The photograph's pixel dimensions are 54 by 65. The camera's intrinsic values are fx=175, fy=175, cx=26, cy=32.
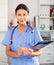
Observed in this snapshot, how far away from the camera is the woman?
58.9 inches

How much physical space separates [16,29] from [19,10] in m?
0.19

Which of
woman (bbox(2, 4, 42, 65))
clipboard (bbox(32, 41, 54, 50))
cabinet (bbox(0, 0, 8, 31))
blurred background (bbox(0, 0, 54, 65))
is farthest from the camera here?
blurred background (bbox(0, 0, 54, 65))

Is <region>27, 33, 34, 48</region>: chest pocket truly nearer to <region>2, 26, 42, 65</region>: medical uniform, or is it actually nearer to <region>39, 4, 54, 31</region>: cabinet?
<region>2, 26, 42, 65</region>: medical uniform

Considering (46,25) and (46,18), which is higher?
(46,18)

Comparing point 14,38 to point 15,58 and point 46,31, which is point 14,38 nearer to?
point 15,58

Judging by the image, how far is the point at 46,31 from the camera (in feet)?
14.6

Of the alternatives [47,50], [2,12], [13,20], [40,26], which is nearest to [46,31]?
[40,26]

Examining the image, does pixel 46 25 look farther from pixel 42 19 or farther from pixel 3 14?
pixel 3 14

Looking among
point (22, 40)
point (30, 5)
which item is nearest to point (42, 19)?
point (30, 5)

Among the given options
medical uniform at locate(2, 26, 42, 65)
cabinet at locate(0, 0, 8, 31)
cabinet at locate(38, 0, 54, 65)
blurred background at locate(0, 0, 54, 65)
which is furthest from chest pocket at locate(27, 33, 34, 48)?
cabinet at locate(38, 0, 54, 65)

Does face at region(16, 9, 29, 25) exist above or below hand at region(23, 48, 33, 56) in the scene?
above

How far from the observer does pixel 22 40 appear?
1.54 meters

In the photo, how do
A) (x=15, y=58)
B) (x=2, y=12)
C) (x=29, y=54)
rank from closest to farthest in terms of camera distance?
(x=29, y=54), (x=15, y=58), (x=2, y=12)

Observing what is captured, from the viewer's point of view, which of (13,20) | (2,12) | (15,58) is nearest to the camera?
(15,58)
